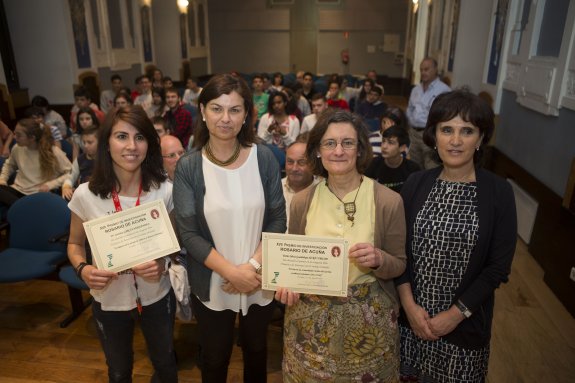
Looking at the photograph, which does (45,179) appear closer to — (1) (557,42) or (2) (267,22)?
(1) (557,42)

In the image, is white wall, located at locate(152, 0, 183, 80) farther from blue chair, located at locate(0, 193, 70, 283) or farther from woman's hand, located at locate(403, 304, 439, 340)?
woman's hand, located at locate(403, 304, 439, 340)

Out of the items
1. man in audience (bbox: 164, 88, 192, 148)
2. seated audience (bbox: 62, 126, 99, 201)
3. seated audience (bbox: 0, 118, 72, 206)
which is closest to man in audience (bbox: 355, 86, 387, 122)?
man in audience (bbox: 164, 88, 192, 148)

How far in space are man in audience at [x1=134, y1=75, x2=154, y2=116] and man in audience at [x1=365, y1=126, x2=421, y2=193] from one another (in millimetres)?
4668

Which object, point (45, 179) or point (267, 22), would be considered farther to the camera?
point (267, 22)

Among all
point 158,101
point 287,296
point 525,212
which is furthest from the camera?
point 158,101

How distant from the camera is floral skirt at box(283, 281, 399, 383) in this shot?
141 centimetres

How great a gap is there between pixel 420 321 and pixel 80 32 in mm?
8150

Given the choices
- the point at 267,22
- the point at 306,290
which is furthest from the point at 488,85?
the point at 267,22

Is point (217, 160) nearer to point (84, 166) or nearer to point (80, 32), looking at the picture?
point (84, 166)

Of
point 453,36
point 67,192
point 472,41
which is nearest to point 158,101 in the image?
point 67,192

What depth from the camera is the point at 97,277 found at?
1560 millimetres

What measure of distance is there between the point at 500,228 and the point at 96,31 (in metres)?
8.76

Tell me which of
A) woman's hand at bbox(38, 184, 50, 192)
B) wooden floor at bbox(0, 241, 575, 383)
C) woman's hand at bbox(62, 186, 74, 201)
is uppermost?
woman's hand at bbox(62, 186, 74, 201)

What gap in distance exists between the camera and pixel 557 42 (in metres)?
3.68
